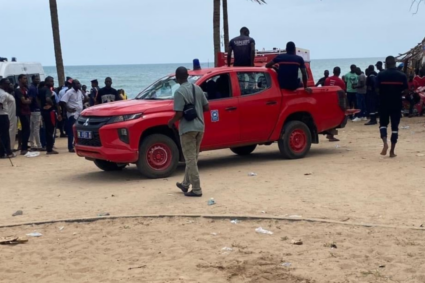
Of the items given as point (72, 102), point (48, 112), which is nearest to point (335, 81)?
point (72, 102)

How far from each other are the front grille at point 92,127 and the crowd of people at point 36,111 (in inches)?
149

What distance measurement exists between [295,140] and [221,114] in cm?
202

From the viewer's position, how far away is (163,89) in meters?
12.3

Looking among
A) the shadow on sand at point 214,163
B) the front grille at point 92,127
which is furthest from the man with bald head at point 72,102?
the front grille at point 92,127

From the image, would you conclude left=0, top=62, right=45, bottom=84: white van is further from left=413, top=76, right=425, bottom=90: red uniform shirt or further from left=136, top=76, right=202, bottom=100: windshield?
left=413, top=76, right=425, bottom=90: red uniform shirt

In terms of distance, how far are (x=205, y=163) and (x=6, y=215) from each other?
17.1 ft

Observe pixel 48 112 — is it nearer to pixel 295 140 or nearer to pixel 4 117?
pixel 4 117

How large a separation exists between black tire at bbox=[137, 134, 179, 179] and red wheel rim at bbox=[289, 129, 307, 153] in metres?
2.77

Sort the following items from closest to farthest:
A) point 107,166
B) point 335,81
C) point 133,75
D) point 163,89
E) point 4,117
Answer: point 163,89, point 107,166, point 4,117, point 335,81, point 133,75

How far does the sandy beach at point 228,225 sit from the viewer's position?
20.9 feet

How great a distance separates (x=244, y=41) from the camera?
1406 cm

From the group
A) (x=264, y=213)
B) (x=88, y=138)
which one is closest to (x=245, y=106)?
(x=88, y=138)

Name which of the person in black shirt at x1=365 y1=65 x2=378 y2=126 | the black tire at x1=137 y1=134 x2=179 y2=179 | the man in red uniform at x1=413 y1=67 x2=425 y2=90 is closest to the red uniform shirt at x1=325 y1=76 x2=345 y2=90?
the person in black shirt at x1=365 y1=65 x2=378 y2=126

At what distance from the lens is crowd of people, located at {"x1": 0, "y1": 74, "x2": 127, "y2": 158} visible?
15.1 meters
